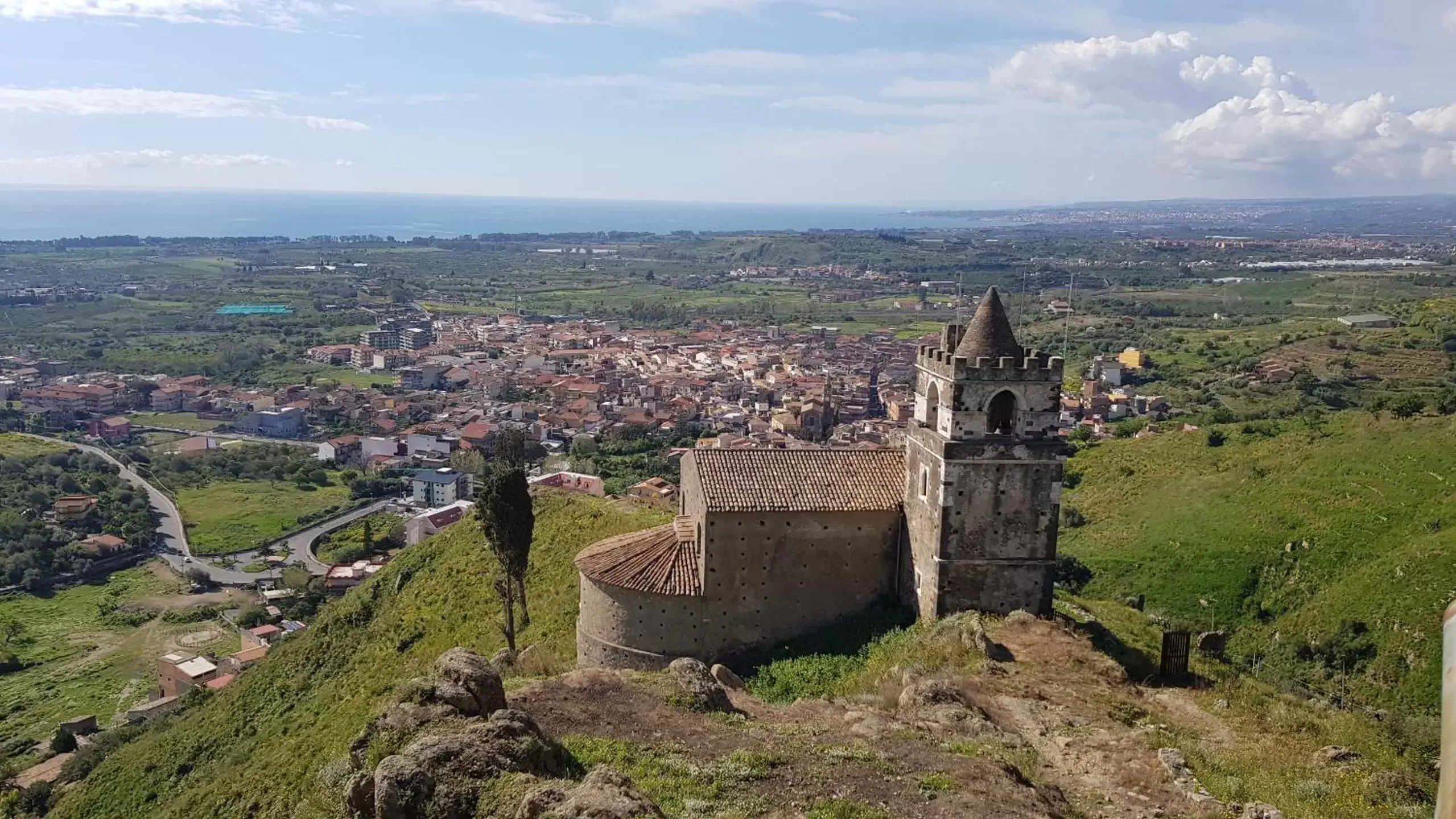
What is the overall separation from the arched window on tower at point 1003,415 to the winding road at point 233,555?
1767 inches

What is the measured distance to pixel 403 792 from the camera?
10797mm

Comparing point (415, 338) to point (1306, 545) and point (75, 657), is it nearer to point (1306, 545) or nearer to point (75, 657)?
point (75, 657)

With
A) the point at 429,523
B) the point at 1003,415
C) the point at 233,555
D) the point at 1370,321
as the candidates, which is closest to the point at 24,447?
the point at 233,555

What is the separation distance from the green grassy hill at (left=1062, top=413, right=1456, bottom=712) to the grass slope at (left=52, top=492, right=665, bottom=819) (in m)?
19.3

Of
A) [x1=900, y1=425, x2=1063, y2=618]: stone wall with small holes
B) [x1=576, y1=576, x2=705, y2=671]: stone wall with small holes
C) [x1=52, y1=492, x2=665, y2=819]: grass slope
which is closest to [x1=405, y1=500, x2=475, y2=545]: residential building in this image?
[x1=52, y1=492, x2=665, y2=819]: grass slope

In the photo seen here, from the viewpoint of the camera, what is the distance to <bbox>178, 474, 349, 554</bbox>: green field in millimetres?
64812

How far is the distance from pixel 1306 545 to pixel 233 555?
5843 cm

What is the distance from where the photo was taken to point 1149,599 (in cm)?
3519

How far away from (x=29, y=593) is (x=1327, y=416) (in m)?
74.0

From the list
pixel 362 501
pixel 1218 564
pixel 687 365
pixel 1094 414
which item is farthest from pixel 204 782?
pixel 687 365

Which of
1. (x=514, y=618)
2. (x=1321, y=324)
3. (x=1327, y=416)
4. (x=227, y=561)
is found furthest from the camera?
(x=1321, y=324)

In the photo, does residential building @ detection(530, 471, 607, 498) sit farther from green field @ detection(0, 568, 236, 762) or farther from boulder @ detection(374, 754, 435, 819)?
boulder @ detection(374, 754, 435, 819)

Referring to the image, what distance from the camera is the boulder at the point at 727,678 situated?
2045cm

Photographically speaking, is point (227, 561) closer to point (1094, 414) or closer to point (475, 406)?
point (475, 406)
